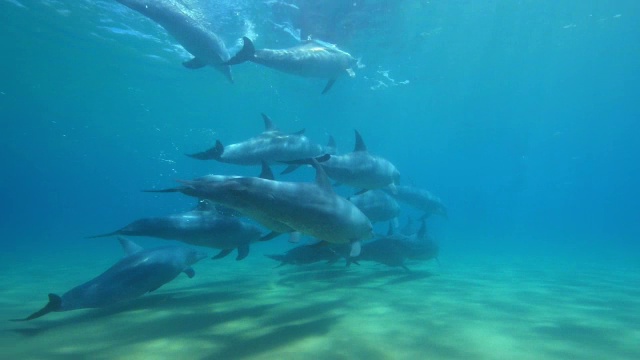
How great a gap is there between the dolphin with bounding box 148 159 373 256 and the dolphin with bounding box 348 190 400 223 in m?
3.27

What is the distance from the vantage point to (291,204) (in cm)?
412

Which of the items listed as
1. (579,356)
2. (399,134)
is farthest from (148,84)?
(399,134)

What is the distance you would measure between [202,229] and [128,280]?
137 centimetres

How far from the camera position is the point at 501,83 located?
38.2 meters

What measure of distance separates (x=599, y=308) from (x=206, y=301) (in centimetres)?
644

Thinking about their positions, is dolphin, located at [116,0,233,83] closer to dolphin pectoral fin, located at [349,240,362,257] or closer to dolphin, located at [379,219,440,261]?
dolphin, located at [379,219,440,261]

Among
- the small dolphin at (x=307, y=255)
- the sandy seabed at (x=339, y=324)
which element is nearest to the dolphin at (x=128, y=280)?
the sandy seabed at (x=339, y=324)

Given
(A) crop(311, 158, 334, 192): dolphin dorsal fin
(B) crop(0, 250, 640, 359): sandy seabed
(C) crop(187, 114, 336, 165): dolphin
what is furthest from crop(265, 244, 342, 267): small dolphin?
(A) crop(311, 158, 334, 192): dolphin dorsal fin

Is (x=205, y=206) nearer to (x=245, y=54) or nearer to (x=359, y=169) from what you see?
(x=359, y=169)

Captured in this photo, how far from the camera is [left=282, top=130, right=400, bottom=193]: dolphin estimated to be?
6.61m

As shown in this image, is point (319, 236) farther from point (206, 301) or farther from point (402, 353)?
point (206, 301)

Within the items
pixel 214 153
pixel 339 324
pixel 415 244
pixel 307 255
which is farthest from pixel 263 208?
pixel 415 244

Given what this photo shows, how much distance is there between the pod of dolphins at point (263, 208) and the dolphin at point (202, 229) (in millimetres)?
17

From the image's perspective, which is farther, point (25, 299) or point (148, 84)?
point (148, 84)
